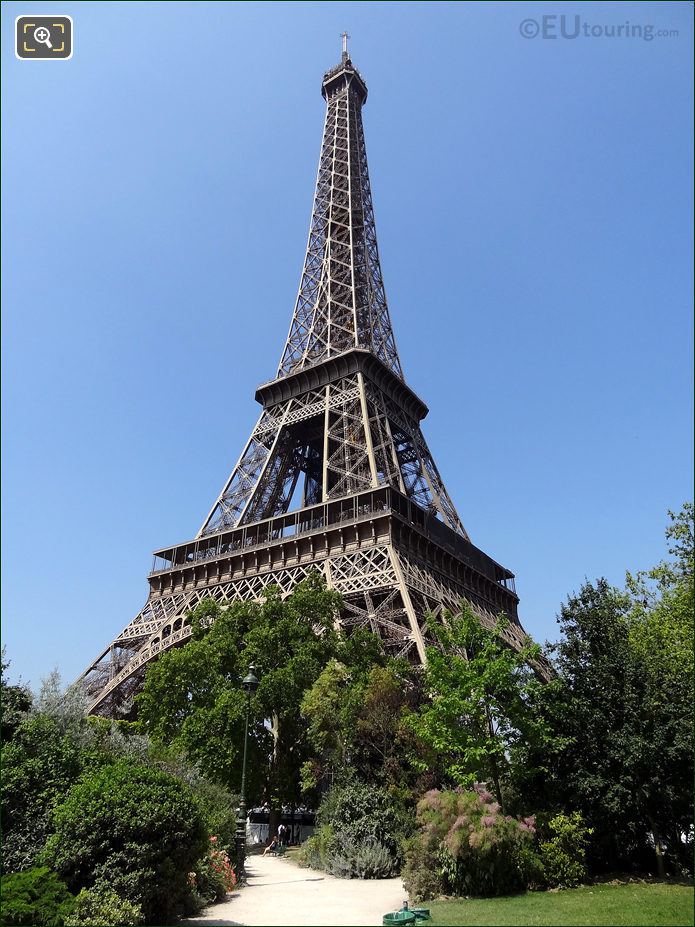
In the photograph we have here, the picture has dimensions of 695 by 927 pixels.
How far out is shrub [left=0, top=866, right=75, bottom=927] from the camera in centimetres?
965

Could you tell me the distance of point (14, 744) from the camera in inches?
519

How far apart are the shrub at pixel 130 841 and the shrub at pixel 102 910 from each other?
210 mm

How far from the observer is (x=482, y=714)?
54.1 feet

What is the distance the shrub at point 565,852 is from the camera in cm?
1433

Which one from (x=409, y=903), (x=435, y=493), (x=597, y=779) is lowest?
(x=409, y=903)

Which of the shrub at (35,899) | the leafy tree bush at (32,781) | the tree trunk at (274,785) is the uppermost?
the leafy tree bush at (32,781)

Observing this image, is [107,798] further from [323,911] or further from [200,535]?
[200,535]

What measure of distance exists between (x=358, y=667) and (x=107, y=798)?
42.2 feet

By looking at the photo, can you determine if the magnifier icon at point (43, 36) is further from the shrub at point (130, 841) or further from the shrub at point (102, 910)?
the shrub at point (102, 910)

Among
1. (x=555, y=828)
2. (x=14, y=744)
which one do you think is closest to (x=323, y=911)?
(x=555, y=828)

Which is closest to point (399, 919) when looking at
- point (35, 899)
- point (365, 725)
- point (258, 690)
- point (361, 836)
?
point (35, 899)

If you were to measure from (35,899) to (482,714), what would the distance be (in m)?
10.8

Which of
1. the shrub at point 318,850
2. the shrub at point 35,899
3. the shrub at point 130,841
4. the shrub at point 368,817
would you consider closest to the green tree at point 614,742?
the shrub at point 368,817

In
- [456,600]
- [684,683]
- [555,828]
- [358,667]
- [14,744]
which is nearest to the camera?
[14,744]
